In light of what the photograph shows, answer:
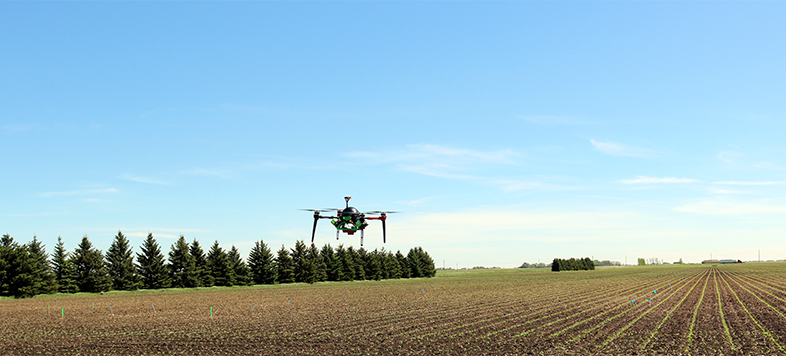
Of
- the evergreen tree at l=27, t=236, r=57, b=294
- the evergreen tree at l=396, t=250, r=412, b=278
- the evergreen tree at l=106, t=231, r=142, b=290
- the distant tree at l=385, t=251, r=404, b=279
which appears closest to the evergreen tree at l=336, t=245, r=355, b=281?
the distant tree at l=385, t=251, r=404, b=279

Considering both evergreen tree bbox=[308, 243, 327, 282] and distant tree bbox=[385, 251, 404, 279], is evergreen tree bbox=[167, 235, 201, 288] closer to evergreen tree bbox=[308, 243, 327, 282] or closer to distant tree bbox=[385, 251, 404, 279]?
evergreen tree bbox=[308, 243, 327, 282]

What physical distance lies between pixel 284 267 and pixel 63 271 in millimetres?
37697

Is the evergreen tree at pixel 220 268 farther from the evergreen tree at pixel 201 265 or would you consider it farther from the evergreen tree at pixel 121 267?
the evergreen tree at pixel 121 267

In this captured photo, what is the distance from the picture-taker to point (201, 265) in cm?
8544

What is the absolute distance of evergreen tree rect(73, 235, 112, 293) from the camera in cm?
7262

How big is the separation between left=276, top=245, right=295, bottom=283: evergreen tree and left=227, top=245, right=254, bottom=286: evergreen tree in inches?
336

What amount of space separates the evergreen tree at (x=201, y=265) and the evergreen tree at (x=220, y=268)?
146 centimetres

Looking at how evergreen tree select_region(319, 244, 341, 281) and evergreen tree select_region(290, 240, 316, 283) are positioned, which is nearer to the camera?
evergreen tree select_region(290, 240, 316, 283)

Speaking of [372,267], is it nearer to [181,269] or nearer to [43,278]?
[181,269]

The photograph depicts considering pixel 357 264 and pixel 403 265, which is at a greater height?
pixel 357 264

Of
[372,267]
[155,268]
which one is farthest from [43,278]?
[372,267]

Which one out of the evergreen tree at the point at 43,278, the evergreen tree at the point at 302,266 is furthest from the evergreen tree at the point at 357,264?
the evergreen tree at the point at 43,278

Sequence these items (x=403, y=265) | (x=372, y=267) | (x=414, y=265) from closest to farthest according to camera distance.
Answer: (x=372, y=267)
(x=403, y=265)
(x=414, y=265)

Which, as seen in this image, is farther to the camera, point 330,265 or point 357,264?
point 357,264
